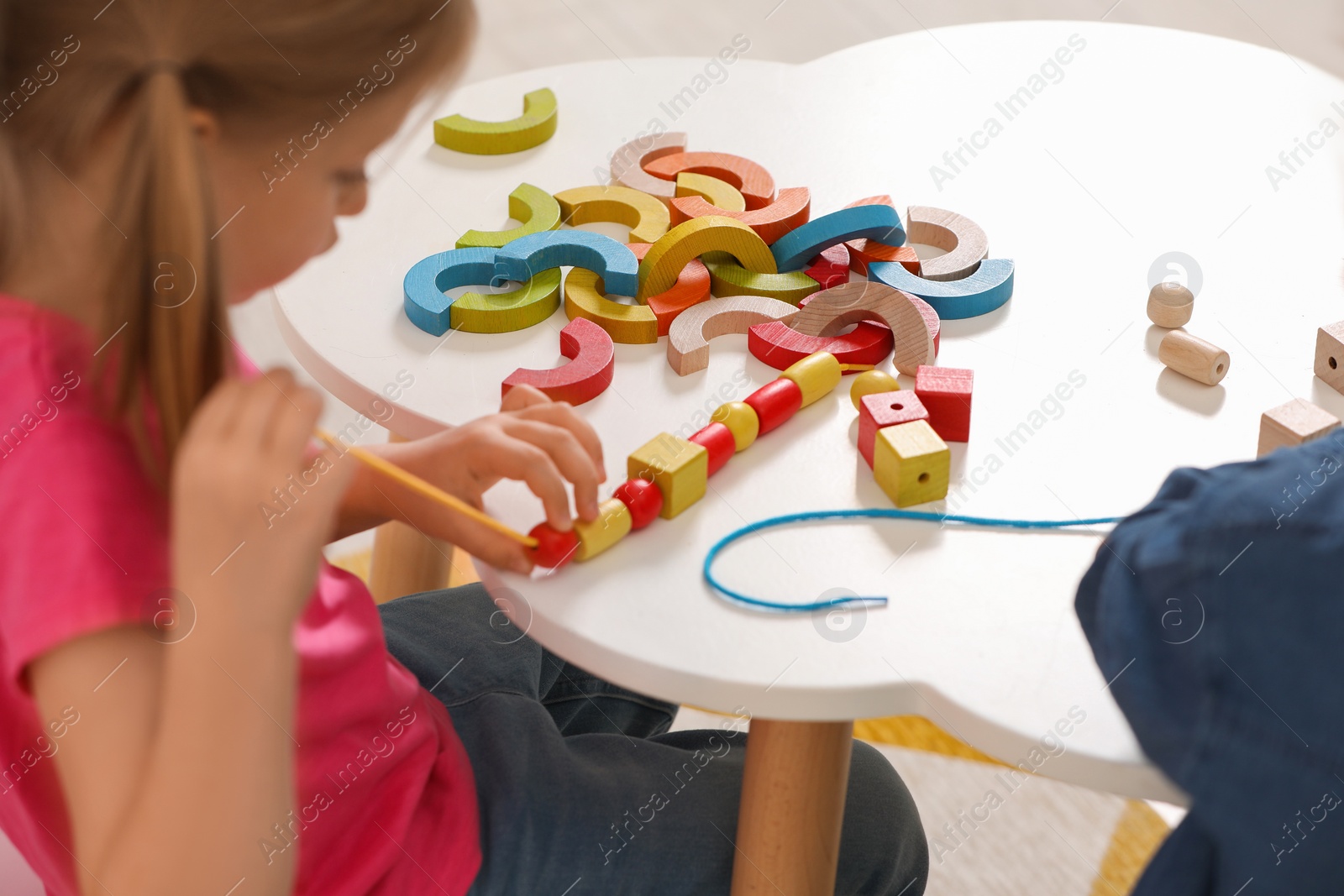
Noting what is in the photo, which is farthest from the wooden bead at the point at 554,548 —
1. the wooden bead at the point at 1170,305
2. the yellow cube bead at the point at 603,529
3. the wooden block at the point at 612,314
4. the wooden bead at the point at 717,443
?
the wooden bead at the point at 1170,305

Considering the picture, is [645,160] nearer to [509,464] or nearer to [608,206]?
[608,206]

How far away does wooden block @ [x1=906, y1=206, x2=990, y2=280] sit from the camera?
97cm

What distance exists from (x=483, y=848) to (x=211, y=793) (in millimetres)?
269

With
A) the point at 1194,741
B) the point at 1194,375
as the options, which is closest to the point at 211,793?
the point at 1194,741

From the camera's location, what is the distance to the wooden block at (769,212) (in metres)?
0.99

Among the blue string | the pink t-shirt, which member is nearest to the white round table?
the blue string

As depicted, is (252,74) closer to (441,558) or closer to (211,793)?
(211,793)

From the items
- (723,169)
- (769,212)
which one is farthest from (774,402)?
(723,169)

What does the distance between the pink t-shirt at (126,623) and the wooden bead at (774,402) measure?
277mm

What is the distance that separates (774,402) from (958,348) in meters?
0.17

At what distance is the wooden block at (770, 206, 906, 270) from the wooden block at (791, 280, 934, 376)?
0.05 m

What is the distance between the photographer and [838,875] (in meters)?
0.89

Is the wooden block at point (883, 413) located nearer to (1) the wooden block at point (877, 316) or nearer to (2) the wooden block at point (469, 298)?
(1) the wooden block at point (877, 316)

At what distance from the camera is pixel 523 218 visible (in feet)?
3.47
